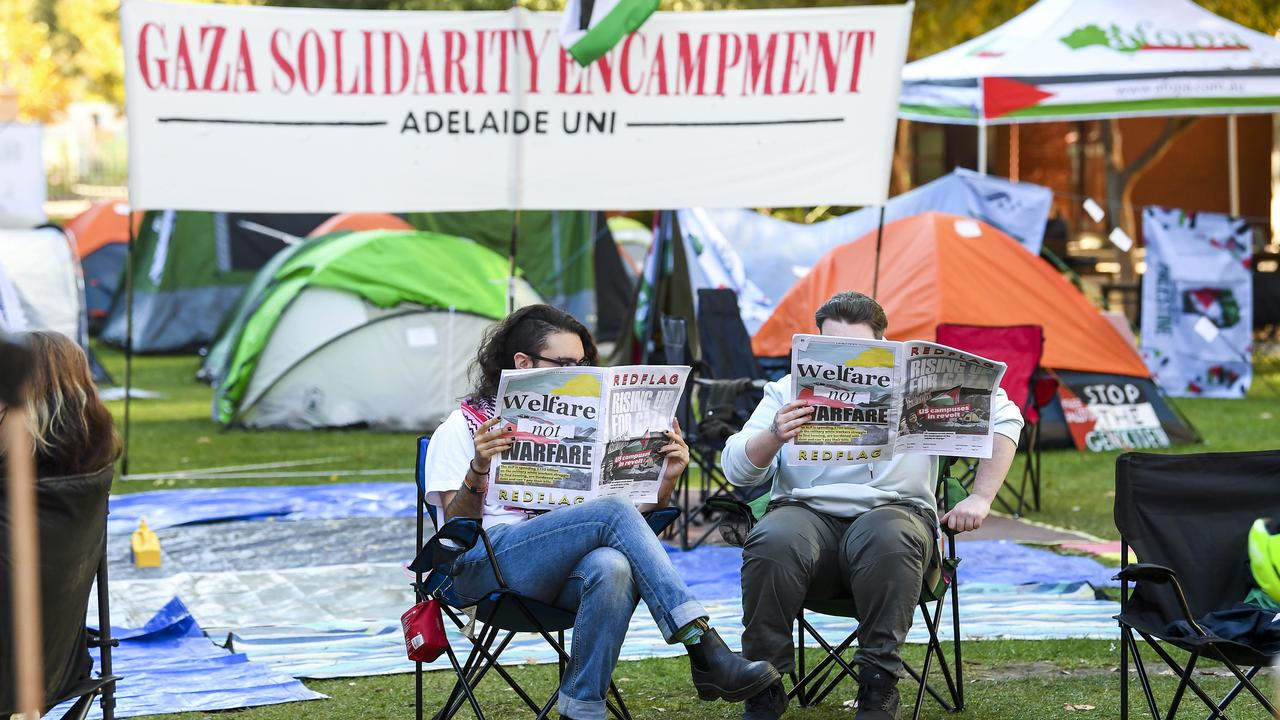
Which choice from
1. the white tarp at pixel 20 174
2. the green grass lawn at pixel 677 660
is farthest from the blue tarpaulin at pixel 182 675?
the white tarp at pixel 20 174

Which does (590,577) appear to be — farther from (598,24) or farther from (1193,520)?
(598,24)

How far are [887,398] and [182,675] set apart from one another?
88.4 inches

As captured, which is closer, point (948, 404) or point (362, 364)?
point (948, 404)

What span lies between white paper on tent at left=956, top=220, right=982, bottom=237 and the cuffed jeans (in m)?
5.92

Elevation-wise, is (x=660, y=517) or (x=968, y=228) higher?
(x=968, y=228)

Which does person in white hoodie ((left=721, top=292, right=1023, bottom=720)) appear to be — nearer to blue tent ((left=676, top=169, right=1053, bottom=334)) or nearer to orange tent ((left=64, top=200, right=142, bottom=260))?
blue tent ((left=676, top=169, right=1053, bottom=334))

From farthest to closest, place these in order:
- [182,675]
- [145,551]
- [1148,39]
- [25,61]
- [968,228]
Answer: [25,61] < [1148,39] < [968,228] < [145,551] < [182,675]

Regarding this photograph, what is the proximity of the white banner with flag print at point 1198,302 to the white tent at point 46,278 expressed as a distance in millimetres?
8256

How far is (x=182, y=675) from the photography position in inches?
181

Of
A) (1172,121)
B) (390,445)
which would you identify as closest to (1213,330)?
(1172,121)

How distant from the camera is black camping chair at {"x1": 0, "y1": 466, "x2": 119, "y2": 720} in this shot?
314 centimetres

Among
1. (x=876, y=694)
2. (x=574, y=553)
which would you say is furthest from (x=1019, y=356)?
(x=574, y=553)

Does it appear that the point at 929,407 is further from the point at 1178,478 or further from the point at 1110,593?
the point at 1110,593

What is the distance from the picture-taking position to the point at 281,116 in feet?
24.0
